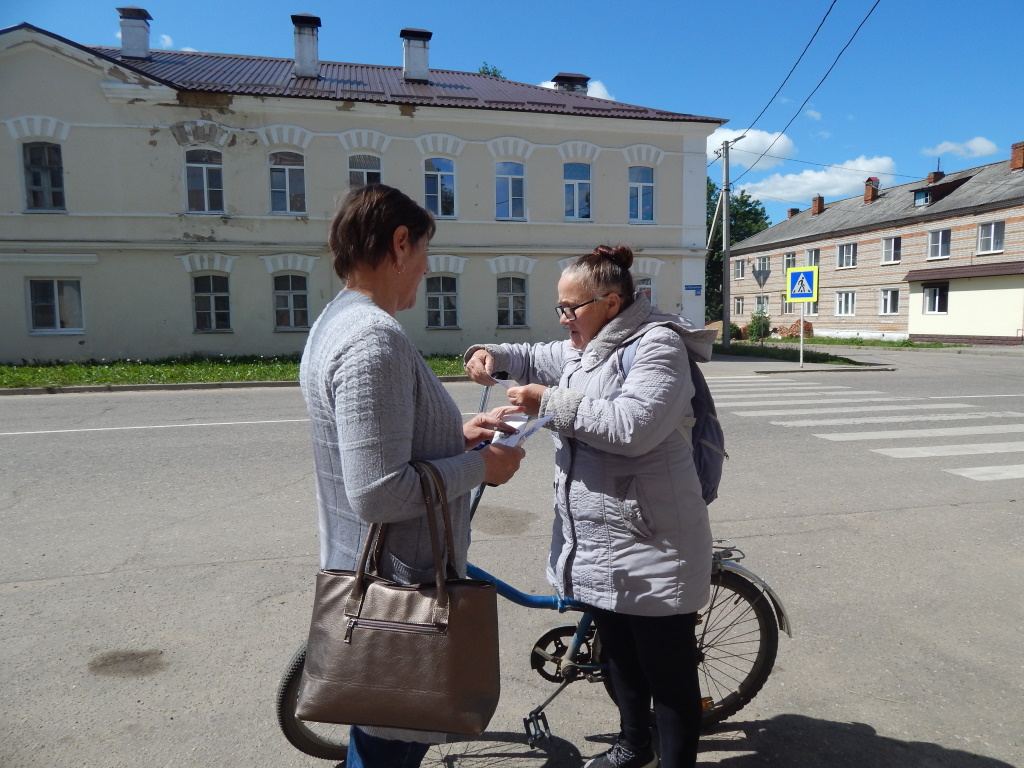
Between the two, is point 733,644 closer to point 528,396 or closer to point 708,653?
point 708,653

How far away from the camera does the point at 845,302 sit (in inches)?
1604

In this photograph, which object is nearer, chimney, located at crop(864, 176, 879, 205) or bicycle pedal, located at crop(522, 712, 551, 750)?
bicycle pedal, located at crop(522, 712, 551, 750)

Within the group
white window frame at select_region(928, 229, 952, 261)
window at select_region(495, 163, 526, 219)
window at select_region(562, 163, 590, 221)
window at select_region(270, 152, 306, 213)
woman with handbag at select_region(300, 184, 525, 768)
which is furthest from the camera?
white window frame at select_region(928, 229, 952, 261)

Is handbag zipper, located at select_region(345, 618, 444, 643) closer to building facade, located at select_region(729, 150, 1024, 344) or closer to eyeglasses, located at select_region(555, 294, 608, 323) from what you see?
eyeglasses, located at select_region(555, 294, 608, 323)

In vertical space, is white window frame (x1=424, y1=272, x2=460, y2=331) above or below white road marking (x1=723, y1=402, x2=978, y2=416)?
above

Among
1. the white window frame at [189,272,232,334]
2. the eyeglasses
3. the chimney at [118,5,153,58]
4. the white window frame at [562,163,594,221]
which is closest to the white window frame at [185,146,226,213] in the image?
the white window frame at [189,272,232,334]

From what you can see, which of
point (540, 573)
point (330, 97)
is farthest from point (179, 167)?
point (540, 573)

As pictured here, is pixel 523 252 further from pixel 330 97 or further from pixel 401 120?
pixel 330 97

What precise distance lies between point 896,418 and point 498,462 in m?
9.54

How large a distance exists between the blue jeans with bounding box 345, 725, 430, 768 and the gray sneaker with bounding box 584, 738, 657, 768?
0.84m

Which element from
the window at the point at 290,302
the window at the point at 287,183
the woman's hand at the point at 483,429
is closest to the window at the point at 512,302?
→ the window at the point at 290,302

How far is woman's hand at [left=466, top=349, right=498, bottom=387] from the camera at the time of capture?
2559 millimetres

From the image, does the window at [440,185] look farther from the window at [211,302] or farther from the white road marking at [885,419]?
the white road marking at [885,419]

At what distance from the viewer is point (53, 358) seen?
19.2 metres
